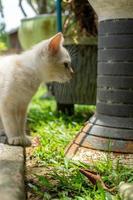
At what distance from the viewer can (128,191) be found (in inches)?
88.2

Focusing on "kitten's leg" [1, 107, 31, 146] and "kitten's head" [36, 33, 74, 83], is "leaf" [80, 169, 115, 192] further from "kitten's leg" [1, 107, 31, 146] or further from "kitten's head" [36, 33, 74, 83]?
"kitten's head" [36, 33, 74, 83]

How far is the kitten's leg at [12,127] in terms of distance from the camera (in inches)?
135

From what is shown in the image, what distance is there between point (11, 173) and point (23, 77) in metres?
1.09

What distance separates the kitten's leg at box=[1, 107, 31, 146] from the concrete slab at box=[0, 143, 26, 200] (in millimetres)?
139

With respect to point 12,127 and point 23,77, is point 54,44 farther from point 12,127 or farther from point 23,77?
point 12,127

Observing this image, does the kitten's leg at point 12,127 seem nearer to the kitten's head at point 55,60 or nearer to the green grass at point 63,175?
the green grass at point 63,175

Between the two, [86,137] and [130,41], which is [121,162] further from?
[130,41]

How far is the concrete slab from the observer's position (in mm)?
2205

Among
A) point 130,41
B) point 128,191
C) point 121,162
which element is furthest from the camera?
point 130,41

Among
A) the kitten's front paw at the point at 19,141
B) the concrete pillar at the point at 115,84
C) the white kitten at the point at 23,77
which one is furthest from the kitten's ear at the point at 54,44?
the kitten's front paw at the point at 19,141

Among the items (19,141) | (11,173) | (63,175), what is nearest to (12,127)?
(19,141)

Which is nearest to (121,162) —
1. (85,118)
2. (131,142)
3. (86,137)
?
(131,142)

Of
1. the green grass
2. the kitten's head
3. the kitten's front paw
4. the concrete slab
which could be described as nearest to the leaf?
the green grass

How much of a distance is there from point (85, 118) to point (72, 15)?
4.33 ft
